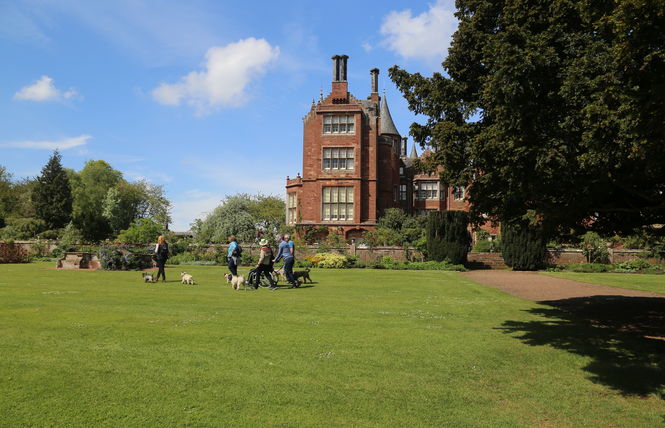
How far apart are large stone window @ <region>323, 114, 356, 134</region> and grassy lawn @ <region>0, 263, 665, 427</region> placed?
34.1 m

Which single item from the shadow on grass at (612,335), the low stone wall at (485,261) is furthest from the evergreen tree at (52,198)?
the shadow on grass at (612,335)

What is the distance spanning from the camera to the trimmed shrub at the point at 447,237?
31.4m

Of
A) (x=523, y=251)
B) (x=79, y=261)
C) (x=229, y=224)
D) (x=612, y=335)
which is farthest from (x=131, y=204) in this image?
(x=612, y=335)

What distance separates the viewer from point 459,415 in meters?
5.20

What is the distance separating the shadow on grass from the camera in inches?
276

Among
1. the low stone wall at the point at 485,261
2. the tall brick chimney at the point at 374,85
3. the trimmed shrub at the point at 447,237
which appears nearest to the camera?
the trimmed shrub at the point at 447,237

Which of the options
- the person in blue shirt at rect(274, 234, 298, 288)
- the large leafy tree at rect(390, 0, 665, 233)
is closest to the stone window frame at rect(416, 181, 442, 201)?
the person in blue shirt at rect(274, 234, 298, 288)

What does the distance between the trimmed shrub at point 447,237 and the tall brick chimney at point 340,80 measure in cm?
1806

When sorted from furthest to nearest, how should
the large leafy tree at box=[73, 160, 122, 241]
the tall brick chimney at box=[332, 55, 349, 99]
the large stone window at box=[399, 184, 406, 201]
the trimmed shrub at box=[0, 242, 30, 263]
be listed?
the large leafy tree at box=[73, 160, 122, 241]
the large stone window at box=[399, 184, 406, 201]
the tall brick chimney at box=[332, 55, 349, 99]
the trimmed shrub at box=[0, 242, 30, 263]

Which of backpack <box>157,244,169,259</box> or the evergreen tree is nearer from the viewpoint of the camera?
backpack <box>157,244,169,259</box>

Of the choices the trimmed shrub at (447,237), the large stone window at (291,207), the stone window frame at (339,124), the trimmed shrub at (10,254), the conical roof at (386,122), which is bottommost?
the trimmed shrub at (10,254)

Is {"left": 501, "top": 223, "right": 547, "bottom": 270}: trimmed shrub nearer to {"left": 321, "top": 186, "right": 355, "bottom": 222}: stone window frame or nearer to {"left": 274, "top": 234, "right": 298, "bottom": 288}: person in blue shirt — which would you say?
{"left": 321, "top": 186, "right": 355, "bottom": 222}: stone window frame

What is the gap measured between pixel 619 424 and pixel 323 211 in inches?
1558

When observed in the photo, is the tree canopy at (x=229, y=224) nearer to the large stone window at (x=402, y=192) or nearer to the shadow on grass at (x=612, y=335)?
the large stone window at (x=402, y=192)
